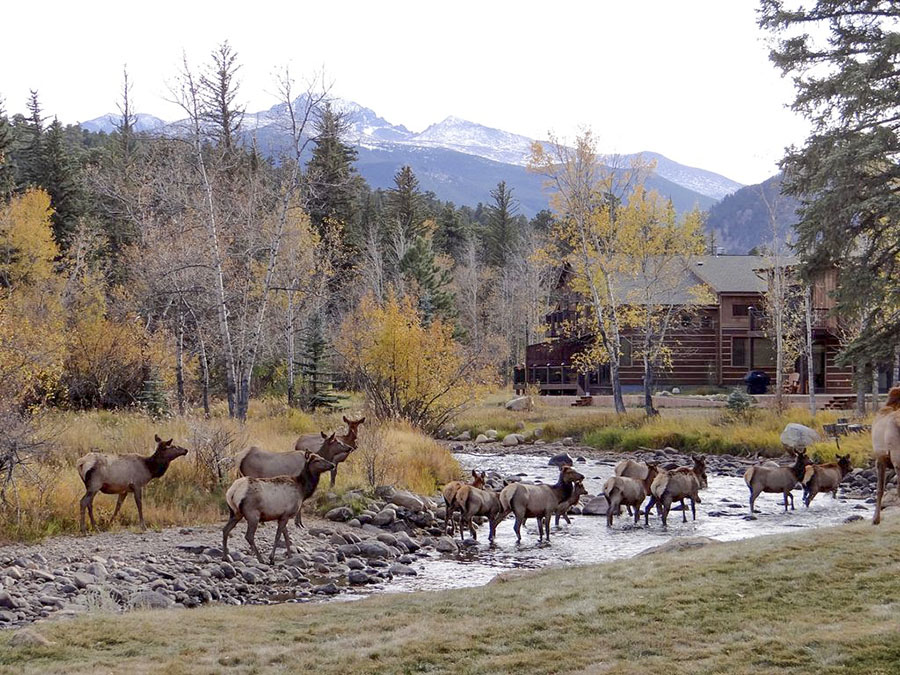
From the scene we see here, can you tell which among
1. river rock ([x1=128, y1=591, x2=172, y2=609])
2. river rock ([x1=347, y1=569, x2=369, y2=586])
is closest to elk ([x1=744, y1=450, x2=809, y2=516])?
river rock ([x1=347, y1=569, x2=369, y2=586])

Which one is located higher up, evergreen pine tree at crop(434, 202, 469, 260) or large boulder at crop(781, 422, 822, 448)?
evergreen pine tree at crop(434, 202, 469, 260)

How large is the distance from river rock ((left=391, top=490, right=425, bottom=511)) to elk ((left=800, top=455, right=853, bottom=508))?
27.1 ft

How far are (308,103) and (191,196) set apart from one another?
5.53m

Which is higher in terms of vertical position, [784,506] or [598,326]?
[598,326]

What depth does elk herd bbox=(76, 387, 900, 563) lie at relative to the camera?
13578mm

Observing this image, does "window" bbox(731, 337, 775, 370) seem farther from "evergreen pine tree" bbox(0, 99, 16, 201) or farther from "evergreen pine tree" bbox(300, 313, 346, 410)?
"evergreen pine tree" bbox(0, 99, 16, 201)

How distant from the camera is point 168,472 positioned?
1717 cm

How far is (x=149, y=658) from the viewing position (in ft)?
25.0

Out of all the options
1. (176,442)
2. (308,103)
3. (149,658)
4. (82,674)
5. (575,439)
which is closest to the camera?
(82,674)

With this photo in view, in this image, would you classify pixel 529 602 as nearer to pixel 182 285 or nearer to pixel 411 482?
pixel 411 482

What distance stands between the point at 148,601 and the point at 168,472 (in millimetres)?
6641

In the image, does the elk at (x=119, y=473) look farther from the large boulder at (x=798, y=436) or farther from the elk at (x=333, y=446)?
the large boulder at (x=798, y=436)

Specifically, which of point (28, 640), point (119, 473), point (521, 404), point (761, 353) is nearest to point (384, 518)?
point (119, 473)

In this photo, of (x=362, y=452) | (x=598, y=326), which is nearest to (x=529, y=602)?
(x=362, y=452)
